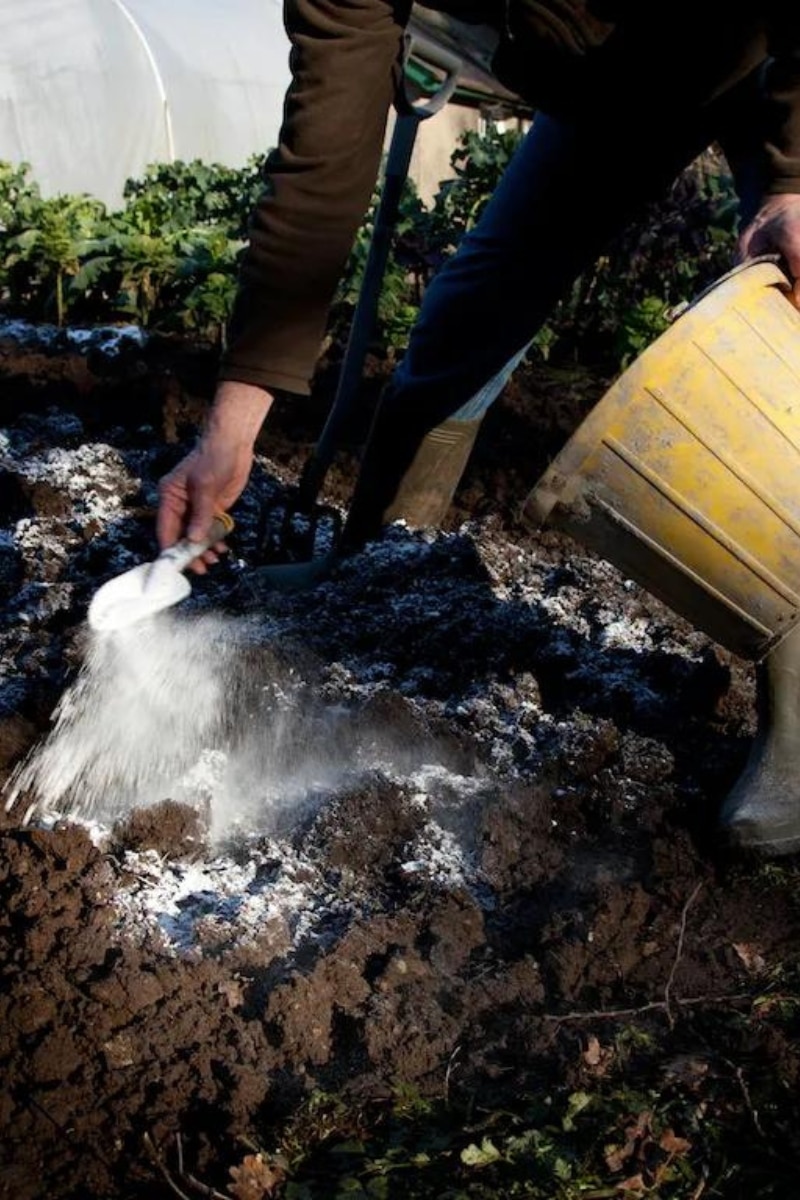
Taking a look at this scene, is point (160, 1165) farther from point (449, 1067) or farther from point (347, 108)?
point (347, 108)

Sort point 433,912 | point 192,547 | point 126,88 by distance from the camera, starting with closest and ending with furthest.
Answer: point 433,912, point 192,547, point 126,88

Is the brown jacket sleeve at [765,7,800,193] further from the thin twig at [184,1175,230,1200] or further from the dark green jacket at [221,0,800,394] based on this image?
the thin twig at [184,1175,230,1200]

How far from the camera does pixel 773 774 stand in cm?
230

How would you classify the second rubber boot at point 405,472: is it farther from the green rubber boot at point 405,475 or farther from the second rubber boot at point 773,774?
the second rubber boot at point 773,774

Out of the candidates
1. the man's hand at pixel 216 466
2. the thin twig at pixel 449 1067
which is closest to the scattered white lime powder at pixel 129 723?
the man's hand at pixel 216 466

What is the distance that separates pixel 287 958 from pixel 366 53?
4.50ft

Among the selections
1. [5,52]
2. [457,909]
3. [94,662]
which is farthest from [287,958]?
[5,52]

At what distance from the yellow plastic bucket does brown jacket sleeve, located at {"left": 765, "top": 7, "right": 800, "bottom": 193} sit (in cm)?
19

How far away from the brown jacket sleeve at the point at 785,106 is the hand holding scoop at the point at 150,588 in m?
1.03

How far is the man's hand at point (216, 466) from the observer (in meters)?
2.13

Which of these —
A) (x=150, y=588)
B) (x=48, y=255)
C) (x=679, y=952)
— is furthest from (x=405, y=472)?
(x=48, y=255)

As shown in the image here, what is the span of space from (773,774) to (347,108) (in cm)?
127

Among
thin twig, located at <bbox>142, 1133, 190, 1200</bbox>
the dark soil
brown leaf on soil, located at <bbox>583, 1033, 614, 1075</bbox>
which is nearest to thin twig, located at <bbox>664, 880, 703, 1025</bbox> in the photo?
the dark soil

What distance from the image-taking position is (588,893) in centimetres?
221
